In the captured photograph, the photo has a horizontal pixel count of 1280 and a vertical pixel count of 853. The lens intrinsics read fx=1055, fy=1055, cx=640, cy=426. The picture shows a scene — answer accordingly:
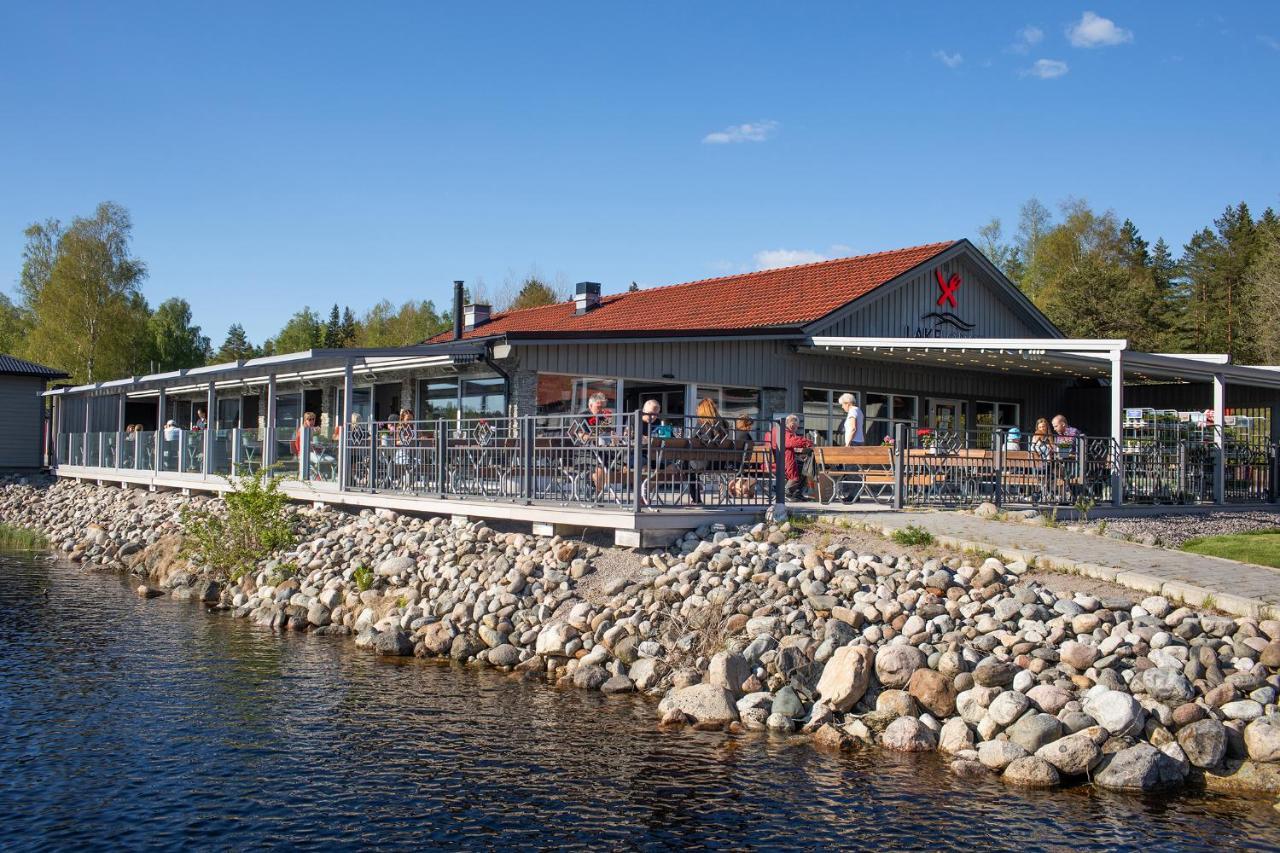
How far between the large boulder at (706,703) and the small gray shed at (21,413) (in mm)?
31946

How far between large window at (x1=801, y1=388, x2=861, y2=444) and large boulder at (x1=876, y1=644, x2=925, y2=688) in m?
11.9

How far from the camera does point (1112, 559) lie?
37.4ft

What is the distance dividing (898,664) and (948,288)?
1609 cm

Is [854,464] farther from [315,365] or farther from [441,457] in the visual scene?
[315,365]

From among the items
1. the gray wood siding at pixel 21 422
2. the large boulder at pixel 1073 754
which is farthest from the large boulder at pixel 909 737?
the gray wood siding at pixel 21 422

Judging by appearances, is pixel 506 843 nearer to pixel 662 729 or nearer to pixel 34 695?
pixel 662 729

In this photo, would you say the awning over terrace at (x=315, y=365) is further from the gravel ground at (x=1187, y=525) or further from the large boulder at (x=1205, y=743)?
the large boulder at (x=1205, y=743)

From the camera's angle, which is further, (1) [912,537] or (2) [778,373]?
(2) [778,373]

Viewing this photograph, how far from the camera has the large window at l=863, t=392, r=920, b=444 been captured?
902 inches

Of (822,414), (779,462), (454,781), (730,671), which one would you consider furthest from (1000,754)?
(822,414)

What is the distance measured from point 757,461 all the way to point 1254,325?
3644 centimetres

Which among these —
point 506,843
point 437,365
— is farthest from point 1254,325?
point 506,843

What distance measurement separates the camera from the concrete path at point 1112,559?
393 inches

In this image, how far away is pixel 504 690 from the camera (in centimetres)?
1081
